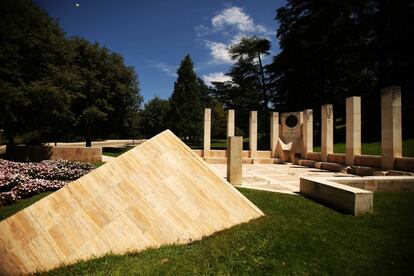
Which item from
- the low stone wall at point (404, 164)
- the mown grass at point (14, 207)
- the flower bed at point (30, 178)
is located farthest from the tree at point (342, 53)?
the mown grass at point (14, 207)

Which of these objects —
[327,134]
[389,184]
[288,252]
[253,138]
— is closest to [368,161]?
[327,134]

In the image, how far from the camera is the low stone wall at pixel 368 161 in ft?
43.5

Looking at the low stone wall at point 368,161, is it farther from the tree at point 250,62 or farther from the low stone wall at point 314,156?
the tree at point 250,62

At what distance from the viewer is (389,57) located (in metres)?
24.5

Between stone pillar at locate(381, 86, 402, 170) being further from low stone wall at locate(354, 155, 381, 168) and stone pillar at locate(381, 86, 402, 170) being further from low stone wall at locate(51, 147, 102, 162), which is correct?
low stone wall at locate(51, 147, 102, 162)

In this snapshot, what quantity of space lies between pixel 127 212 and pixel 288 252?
2926mm

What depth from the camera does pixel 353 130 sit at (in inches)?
588

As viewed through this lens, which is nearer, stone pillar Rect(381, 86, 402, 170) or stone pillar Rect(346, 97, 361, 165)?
stone pillar Rect(381, 86, 402, 170)

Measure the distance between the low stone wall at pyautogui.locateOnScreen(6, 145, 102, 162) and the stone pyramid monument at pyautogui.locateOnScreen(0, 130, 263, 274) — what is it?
1330 cm

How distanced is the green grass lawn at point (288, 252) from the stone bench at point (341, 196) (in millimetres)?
431

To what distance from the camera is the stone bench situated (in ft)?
19.2

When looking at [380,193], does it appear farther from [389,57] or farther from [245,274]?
[389,57]

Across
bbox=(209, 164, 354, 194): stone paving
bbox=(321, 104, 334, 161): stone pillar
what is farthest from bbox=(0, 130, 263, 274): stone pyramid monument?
bbox=(321, 104, 334, 161): stone pillar

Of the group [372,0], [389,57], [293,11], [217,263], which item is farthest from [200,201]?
[293,11]
